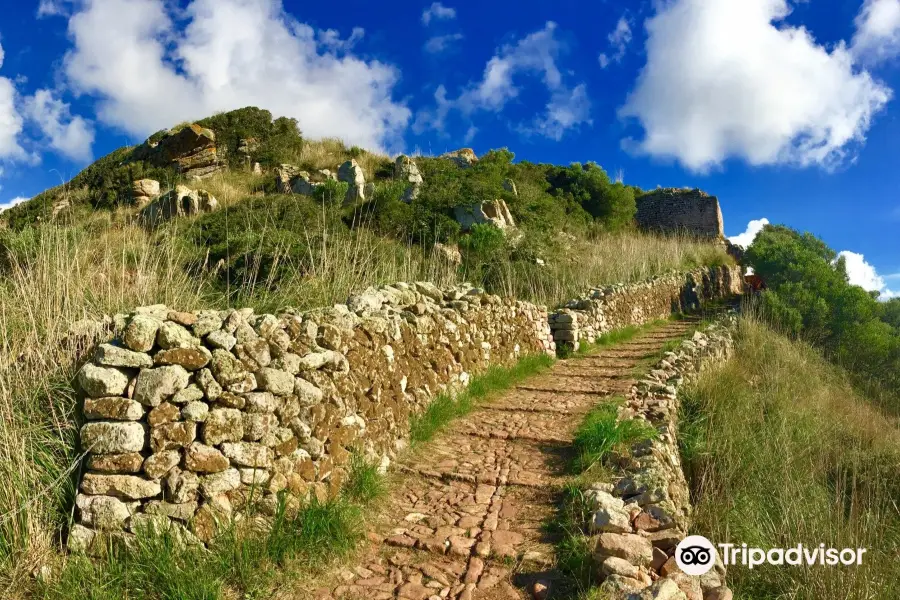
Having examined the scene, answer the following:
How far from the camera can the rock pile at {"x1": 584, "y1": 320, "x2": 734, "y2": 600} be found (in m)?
3.01

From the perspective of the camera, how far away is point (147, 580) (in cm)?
288

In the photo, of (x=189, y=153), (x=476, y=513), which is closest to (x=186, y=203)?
(x=189, y=153)

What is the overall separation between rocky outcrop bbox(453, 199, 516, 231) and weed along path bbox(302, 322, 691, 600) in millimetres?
11309

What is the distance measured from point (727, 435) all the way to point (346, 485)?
416 centimetres

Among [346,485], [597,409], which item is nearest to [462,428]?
[597,409]

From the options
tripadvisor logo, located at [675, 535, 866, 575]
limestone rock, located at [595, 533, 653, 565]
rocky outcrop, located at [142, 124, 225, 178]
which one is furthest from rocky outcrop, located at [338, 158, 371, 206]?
limestone rock, located at [595, 533, 653, 565]

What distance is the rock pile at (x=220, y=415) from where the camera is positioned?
3.17 metres

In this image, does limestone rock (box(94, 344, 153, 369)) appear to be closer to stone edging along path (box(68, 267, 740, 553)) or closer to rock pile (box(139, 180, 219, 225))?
stone edging along path (box(68, 267, 740, 553))

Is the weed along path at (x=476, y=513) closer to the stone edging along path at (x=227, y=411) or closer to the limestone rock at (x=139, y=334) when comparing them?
the stone edging along path at (x=227, y=411)

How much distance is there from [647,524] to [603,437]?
51.6 inches

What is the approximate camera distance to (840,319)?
44.2 feet

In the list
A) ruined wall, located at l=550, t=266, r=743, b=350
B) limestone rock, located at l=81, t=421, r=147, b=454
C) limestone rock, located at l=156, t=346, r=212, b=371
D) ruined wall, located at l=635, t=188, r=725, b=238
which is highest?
ruined wall, located at l=635, t=188, r=725, b=238

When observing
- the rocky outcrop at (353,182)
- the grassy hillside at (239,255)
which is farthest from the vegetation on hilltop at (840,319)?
the rocky outcrop at (353,182)

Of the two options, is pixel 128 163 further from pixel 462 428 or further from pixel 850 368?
pixel 850 368
